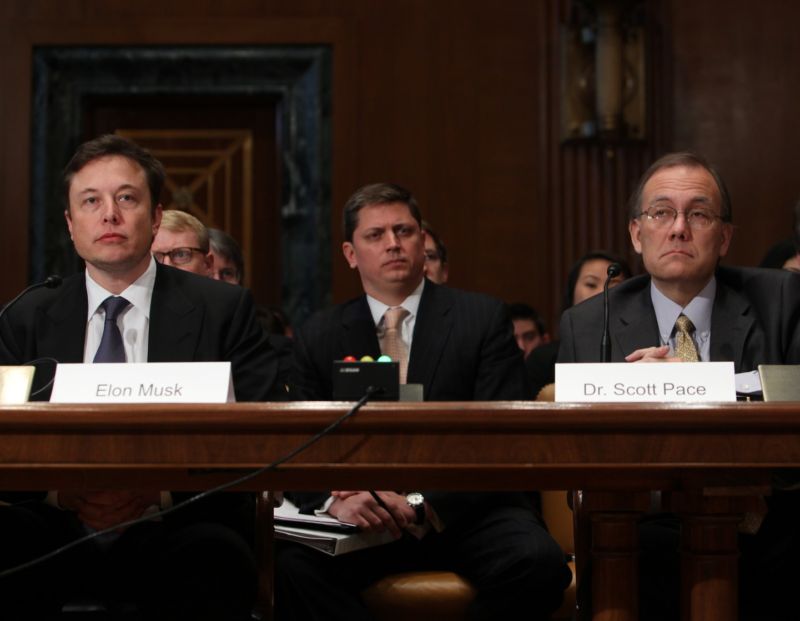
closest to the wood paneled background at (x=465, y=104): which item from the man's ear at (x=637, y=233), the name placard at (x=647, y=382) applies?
the man's ear at (x=637, y=233)

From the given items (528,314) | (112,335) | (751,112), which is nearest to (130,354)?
(112,335)

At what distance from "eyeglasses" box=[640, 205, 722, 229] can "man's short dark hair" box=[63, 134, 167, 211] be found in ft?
4.03

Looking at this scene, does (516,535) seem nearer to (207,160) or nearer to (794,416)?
(794,416)

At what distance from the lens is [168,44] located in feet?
17.9

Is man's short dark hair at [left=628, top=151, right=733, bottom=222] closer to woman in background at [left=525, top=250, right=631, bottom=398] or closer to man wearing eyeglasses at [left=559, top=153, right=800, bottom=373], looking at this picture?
man wearing eyeglasses at [left=559, top=153, right=800, bottom=373]

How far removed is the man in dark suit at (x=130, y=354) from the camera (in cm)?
248

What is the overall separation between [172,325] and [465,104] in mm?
2900

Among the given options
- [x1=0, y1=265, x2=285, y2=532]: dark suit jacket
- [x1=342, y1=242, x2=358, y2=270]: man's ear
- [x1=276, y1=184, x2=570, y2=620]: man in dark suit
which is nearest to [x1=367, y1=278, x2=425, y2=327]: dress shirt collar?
[x1=276, y1=184, x2=570, y2=620]: man in dark suit

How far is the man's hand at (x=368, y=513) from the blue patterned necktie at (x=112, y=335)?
60 cm

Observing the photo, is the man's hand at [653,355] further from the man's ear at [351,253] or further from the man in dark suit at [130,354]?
the man's ear at [351,253]

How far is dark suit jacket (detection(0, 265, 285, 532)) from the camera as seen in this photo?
112 inches

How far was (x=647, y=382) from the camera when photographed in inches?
80.5

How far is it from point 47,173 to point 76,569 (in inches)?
127

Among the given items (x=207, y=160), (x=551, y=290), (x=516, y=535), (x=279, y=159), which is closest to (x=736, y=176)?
(x=551, y=290)
